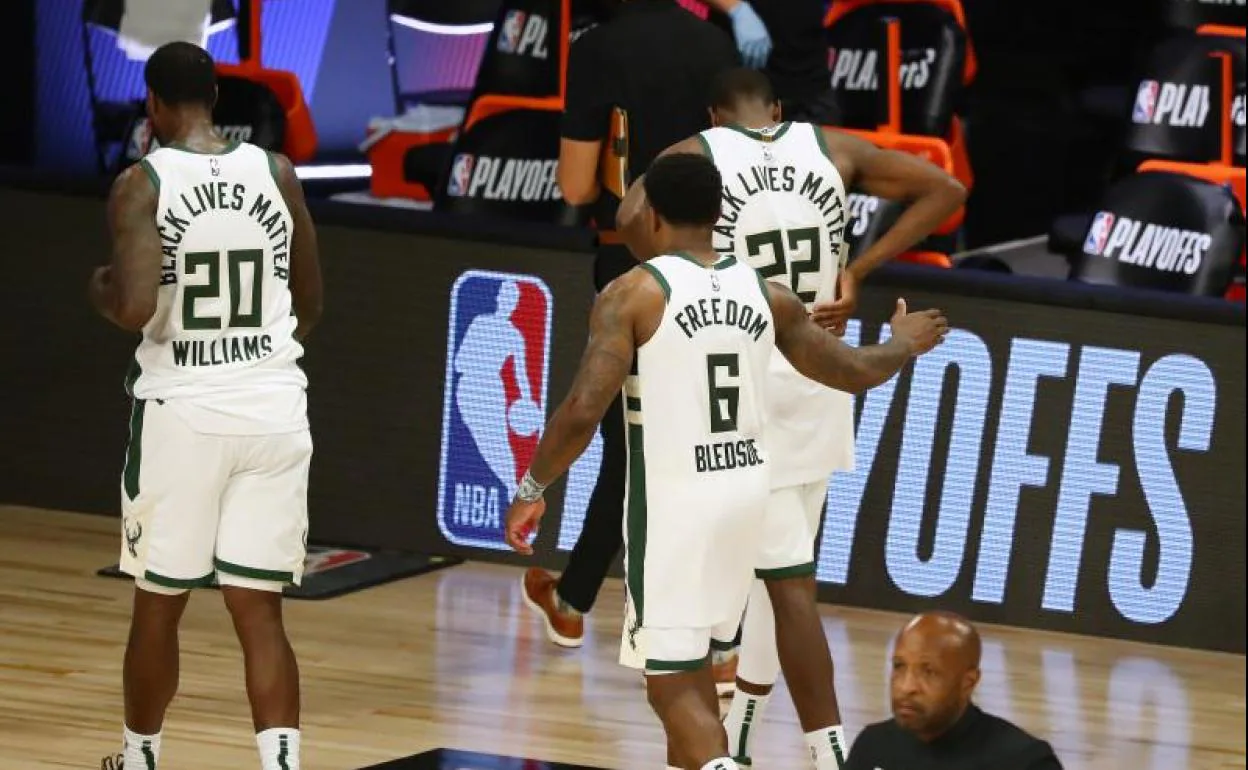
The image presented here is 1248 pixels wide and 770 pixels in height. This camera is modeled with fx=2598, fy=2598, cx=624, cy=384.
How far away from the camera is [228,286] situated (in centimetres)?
532

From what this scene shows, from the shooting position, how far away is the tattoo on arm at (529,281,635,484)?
490 cm

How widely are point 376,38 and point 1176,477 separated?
20.4ft

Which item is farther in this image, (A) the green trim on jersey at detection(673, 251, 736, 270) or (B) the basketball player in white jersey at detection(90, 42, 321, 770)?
(B) the basketball player in white jersey at detection(90, 42, 321, 770)

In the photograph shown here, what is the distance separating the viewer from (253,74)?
10.0 m

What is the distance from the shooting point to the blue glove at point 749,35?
26.2 feet

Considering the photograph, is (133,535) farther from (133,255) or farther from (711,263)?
(711,263)

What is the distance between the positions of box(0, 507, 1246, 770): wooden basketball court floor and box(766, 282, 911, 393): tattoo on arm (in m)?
1.48

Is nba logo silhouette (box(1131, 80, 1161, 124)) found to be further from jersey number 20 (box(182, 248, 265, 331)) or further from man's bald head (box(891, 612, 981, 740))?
man's bald head (box(891, 612, 981, 740))

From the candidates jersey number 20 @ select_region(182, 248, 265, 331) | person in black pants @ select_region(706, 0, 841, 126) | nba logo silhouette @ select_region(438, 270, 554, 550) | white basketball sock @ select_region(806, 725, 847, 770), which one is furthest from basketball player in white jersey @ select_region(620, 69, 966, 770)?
person in black pants @ select_region(706, 0, 841, 126)

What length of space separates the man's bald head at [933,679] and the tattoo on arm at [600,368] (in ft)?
3.76

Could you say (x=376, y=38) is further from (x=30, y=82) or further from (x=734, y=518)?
(x=734, y=518)

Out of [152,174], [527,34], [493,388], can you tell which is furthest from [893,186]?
[527,34]

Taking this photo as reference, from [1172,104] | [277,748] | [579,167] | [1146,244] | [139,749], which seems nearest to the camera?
[277,748]

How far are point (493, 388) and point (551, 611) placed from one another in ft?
4.02
